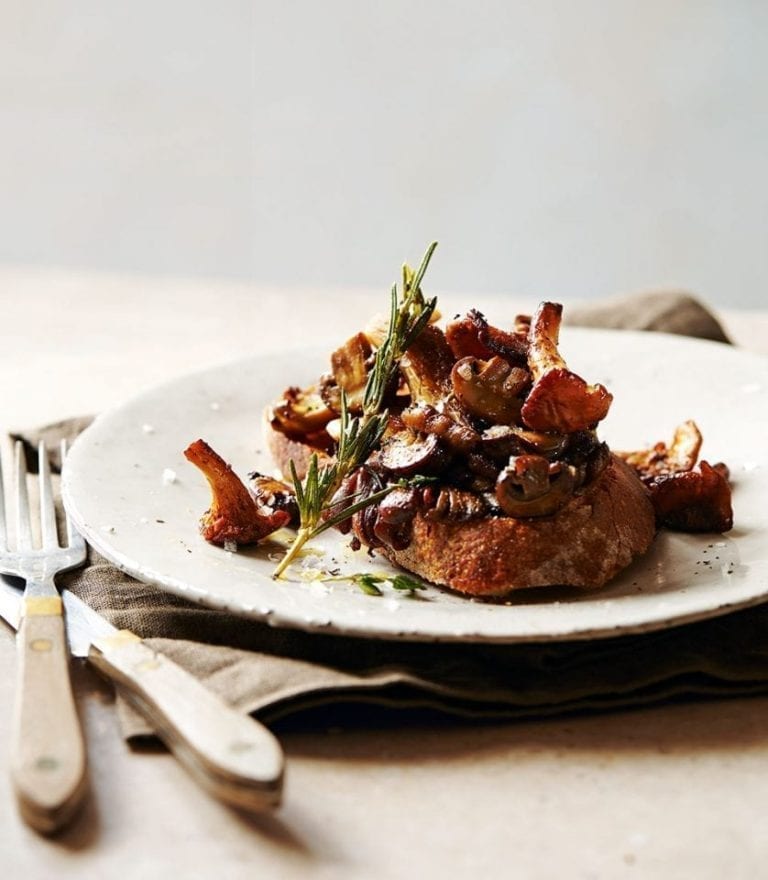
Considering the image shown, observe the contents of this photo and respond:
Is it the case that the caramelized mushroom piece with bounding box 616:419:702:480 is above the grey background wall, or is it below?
below

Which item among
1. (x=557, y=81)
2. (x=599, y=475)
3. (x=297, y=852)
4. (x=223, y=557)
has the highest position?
(x=557, y=81)

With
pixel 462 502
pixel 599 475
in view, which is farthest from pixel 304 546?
pixel 599 475

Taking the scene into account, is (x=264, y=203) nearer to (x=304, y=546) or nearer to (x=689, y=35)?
(x=689, y=35)

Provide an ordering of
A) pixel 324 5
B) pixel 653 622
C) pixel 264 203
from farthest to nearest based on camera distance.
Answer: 1. pixel 264 203
2. pixel 324 5
3. pixel 653 622

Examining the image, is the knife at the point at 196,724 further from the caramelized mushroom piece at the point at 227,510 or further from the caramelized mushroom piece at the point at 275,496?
the caramelized mushroom piece at the point at 275,496

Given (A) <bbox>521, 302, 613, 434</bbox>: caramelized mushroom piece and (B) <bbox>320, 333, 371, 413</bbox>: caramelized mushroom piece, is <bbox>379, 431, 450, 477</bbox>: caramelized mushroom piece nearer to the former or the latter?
(A) <bbox>521, 302, 613, 434</bbox>: caramelized mushroom piece

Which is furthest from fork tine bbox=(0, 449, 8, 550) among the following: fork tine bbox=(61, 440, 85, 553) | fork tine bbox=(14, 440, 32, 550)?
fork tine bbox=(61, 440, 85, 553)
